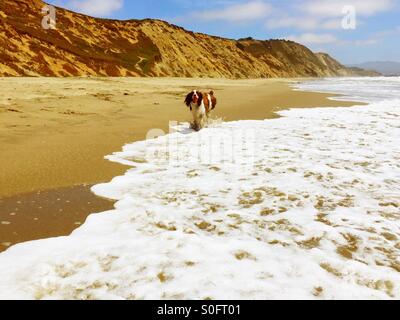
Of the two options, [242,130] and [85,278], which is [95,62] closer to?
[242,130]

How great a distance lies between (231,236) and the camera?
3.85 metres

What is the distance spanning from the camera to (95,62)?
117 feet

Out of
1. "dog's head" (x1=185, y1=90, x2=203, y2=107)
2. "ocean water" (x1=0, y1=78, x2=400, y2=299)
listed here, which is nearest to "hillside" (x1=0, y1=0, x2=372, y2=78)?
"dog's head" (x1=185, y1=90, x2=203, y2=107)

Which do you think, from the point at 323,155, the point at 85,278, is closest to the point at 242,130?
the point at 323,155

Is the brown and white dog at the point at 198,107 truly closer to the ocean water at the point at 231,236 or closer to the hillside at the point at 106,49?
the ocean water at the point at 231,236

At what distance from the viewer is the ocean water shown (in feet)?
9.69

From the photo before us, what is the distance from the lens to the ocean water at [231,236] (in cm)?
295

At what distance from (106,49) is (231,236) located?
42.6 m

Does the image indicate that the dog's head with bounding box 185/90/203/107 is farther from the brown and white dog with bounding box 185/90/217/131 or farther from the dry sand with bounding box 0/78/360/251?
the dry sand with bounding box 0/78/360/251

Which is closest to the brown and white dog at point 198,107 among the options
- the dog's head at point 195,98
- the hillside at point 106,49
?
the dog's head at point 195,98

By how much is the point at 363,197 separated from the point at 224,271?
266cm

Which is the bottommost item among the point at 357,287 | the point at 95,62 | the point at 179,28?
the point at 357,287

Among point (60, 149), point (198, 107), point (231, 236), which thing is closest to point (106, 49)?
point (198, 107)

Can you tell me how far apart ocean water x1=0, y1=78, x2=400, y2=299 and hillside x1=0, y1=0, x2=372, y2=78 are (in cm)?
2552
